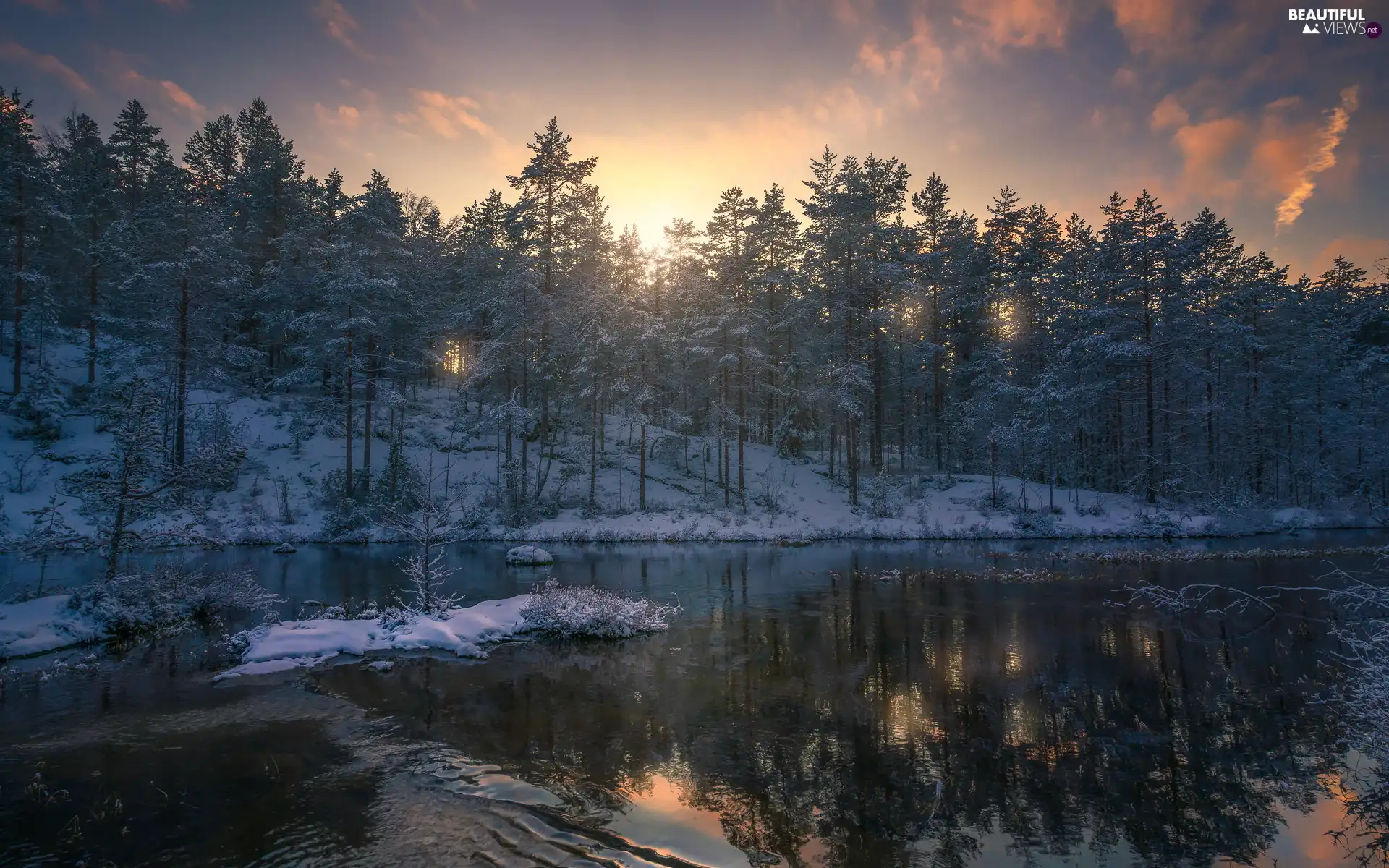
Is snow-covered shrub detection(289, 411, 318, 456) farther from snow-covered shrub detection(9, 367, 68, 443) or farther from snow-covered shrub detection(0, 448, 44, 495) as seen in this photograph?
snow-covered shrub detection(0, 448, 44, 495)

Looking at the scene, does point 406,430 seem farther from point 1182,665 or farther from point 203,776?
point 1182,665

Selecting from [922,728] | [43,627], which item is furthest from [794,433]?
[43,627]

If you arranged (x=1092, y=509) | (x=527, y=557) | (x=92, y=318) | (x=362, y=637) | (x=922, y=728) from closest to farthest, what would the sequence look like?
(x=922, y=728) → (x=362, y=637) → (x=527, y=557) → (x=1092, y=509) → (x=92, y=318)

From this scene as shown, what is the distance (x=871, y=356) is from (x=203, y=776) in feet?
135

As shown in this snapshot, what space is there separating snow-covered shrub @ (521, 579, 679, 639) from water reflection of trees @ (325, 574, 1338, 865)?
2.37ft

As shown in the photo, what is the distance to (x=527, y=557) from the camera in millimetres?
24797

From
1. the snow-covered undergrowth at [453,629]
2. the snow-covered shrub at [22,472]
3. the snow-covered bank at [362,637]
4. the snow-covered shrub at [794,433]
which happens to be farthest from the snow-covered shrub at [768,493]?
the snow-covered shrub at [22,472]

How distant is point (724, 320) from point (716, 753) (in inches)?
1232

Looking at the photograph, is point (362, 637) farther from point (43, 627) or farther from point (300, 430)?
point (300, 430)

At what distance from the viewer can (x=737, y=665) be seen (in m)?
12.6

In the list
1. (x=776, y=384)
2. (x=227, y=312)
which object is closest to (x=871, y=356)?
(x=776, y=384)

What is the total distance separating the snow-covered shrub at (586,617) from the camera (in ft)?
48.6

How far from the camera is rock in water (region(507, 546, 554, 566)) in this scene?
81.1 ft

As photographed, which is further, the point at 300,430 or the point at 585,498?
the point at 300,430
